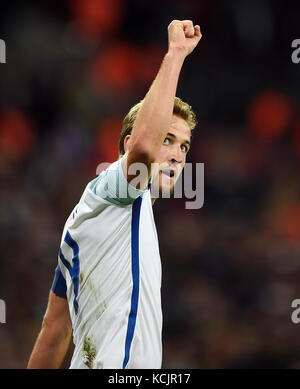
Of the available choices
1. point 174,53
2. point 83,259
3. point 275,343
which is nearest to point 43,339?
point 83,259

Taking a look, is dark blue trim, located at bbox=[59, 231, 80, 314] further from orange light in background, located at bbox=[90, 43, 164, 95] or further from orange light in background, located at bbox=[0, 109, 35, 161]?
orange light in background, located at bbox=[90, 43, 164, 95]

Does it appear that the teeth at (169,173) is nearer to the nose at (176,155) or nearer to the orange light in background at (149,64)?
the nose at (176,155)

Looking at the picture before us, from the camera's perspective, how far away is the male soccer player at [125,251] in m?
1.68

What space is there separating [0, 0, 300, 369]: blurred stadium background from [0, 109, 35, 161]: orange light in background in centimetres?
1

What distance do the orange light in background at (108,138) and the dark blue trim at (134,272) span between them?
12.6 ft

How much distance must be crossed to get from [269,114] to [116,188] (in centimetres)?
467

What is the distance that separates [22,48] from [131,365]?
15.8 ft

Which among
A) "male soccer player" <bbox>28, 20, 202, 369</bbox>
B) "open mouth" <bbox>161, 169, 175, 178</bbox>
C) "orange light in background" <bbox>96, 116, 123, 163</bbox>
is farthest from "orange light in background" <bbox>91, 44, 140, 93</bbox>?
"male soccer player" <bbox>28, 20, 202, 369</bbox>

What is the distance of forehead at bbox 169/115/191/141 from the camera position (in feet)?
7.06

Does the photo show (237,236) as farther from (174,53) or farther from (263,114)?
(174,53)

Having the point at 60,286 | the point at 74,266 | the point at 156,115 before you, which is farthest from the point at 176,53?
the point at 60,286

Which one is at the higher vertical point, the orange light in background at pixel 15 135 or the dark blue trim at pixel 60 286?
the orange light in background at pixel 15 135

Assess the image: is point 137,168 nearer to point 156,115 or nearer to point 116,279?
point 156,115

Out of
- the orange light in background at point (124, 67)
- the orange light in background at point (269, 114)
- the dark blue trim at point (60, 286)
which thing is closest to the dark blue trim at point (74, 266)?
the dark blue trim at point (60, 286)
